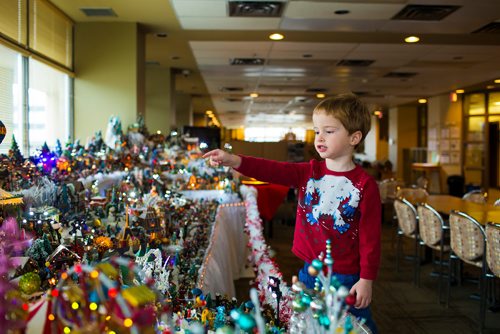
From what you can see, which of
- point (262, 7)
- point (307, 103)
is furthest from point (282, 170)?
point (307, 103)

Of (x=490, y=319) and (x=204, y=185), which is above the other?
(x=204, y=185)

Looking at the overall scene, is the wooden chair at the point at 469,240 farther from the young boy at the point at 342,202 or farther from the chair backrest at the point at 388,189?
the chair backrest at the point at 388,189

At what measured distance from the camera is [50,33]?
5598 mm

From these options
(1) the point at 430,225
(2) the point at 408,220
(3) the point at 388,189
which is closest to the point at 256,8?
(2) the point at 408,220

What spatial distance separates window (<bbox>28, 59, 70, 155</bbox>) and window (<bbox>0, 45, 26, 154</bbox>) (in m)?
0.20

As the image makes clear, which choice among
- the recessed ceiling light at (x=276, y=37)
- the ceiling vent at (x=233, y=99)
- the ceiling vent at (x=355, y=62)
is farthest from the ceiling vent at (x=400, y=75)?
the ceiling vent at (x=233, y=99)

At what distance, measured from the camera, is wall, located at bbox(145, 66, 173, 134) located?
32.3 feet

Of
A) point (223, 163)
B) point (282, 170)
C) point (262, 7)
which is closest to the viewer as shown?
point (223, 163)

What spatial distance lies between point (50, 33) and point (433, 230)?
4646 millimetres

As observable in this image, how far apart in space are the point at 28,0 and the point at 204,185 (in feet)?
8.52

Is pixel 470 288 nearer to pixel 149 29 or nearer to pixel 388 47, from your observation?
pixel 388 47

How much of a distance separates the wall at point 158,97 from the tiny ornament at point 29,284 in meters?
8.68

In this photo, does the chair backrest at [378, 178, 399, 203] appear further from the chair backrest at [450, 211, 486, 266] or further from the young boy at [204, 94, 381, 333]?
the young boy at [204, 94, 381, 333]

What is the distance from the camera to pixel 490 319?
3.86 metres
